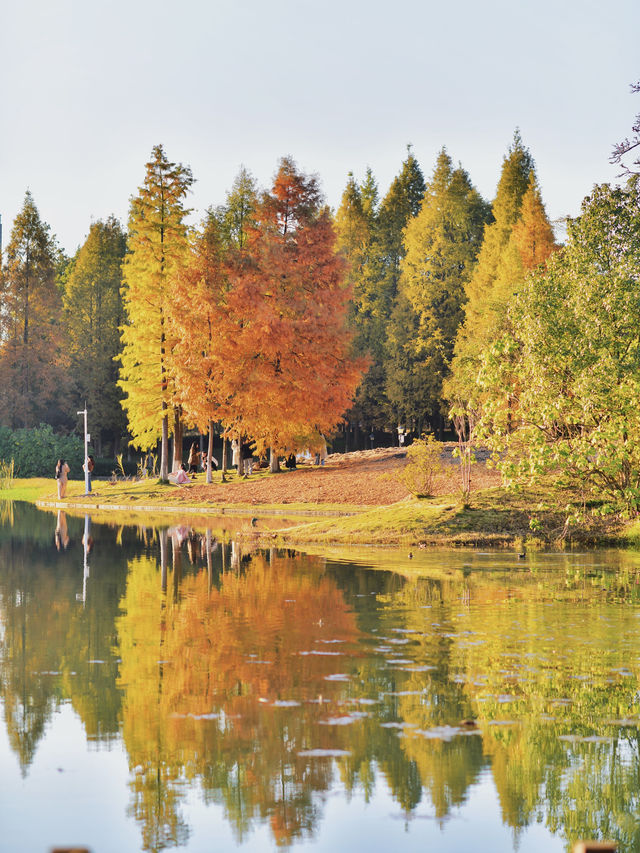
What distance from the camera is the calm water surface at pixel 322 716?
19.6 ft

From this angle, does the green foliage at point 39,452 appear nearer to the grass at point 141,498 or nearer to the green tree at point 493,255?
the grass at point 141,498

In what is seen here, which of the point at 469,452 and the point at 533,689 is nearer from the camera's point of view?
the point at 533,689

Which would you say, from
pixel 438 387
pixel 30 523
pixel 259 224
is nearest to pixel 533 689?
pixel 30 523

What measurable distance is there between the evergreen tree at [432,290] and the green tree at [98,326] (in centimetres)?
1722

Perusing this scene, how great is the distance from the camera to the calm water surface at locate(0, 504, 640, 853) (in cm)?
597

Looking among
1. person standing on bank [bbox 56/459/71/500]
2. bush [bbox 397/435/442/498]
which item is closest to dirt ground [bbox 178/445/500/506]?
bush [bbox 397/435/442/498]

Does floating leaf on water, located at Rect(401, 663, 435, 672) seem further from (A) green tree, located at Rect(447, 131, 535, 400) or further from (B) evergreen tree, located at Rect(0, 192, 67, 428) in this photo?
(B) evergreen tree, located at Rect(0, 192, 67, 428)

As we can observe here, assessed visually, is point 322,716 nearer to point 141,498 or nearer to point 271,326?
point 141,498

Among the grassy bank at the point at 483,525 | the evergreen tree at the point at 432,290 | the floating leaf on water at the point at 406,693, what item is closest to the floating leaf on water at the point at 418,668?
the floating leaf on water at the point at 406,693

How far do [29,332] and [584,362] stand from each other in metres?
51.7

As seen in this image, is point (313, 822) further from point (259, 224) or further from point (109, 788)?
point (259, 224)

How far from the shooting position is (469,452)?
73.1ft

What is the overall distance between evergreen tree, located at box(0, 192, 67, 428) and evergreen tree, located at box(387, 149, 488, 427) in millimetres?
20358

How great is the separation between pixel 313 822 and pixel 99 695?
11.4 feet
